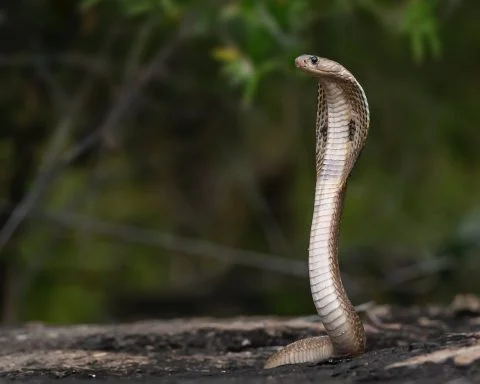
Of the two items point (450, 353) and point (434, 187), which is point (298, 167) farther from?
point (450, 353)

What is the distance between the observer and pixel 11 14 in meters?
8.09

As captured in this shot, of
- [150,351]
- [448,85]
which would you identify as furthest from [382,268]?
[150,351]

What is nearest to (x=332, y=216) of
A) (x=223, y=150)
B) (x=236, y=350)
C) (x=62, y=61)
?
(x=236, y=350)

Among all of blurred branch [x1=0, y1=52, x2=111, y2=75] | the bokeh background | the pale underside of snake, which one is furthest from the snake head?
blurred branch [x1=0, y1=52, x2=111, y2=75]

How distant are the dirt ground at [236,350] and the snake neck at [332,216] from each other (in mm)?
140

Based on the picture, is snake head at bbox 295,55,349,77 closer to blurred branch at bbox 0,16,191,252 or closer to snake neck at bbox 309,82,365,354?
snake neck at bbox 309,82,365,354

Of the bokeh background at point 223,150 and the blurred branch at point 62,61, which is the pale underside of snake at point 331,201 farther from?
the blurred branch at point 62,61

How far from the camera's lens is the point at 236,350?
5332 mm

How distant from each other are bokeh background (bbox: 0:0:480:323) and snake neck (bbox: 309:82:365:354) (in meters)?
2.18

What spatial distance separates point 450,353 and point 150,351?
1.95 meters

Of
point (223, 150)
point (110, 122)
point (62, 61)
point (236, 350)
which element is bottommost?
point (236, 350)

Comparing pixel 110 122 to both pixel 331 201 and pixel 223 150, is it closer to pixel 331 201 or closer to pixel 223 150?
pixel 223 150

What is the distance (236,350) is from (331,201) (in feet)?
4.27

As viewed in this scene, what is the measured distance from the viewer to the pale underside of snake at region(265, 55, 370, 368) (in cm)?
422
